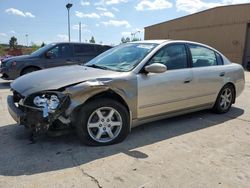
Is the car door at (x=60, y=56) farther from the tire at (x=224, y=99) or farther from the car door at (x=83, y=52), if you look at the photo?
the tire at (x=224, y=99)

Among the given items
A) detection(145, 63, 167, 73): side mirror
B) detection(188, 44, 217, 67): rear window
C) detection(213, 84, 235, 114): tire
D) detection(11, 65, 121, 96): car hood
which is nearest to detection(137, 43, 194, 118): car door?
detection(145, 63, 167, 73): side mirror

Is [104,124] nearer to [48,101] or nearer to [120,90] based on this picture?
[120,90]

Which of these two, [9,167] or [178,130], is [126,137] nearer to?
[178,130]

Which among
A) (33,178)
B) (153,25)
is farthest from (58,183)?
(153,25)

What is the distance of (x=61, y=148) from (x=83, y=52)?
7492mm

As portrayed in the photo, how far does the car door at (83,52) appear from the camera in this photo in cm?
1082

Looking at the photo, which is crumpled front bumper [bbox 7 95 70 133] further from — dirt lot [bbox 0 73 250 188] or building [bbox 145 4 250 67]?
building [bbox 145 4 250 67]

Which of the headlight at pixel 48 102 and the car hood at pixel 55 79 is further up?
the car hood at pixel 55 79

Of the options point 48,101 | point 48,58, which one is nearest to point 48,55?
point 48,58

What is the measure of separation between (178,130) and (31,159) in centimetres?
244

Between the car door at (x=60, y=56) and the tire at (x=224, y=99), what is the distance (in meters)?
6.34

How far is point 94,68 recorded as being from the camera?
4633 mm

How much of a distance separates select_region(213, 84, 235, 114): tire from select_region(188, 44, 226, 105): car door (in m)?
0.19

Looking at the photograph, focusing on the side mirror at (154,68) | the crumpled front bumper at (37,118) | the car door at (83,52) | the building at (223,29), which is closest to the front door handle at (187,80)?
the side mirror at (154,68)
